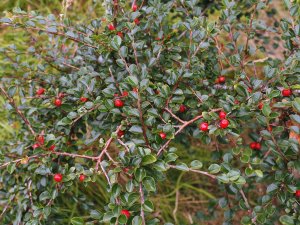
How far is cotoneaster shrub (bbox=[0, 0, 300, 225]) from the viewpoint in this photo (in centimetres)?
139

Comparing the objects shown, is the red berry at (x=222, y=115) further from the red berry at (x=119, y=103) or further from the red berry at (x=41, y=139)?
the red berry at (x=41, y=139)

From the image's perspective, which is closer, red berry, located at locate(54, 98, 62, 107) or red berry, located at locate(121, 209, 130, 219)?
red berry, located at locate(121, 209, 130, 219)

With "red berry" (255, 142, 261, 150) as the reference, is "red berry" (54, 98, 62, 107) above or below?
above

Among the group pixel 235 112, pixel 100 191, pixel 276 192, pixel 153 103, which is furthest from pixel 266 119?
pixel 100 191

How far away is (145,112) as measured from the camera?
1535mm

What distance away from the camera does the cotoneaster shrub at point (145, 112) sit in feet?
4.55

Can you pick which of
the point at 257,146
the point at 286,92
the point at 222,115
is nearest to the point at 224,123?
the point at 222,115

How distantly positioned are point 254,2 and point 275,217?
1.05 meters

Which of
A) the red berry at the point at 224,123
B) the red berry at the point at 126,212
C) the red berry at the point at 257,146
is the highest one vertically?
the red berry at the point at 224,123

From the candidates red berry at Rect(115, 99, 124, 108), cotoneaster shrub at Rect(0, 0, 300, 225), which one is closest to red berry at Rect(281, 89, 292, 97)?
cotoneaster shrub at Rect(0, 0, 300, 225)

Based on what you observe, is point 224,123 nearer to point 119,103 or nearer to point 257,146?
point 119,103

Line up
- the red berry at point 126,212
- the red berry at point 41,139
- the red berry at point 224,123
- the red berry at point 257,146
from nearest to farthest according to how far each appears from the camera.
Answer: the red berry at point 126,212, the red berry at point 224,123, the red berry at point 41,139, the red berry at point 257,146

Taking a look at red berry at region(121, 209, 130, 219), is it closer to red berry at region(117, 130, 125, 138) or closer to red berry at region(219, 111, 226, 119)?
red berry at region(117, 130, 125, 138)

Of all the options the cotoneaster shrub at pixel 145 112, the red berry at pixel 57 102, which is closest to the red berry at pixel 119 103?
the cotoneaster shrub at pixel 145 112
